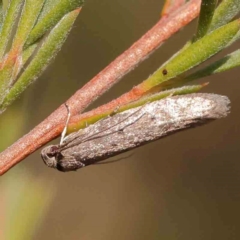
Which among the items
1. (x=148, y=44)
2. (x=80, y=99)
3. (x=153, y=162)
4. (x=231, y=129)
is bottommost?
(x=80, y=99)

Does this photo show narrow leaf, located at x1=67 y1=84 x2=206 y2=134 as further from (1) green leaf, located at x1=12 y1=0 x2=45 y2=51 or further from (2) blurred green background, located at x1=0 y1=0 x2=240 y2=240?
(2) blurred green background, located at x1=0 y1=0 x2=240 y2=240

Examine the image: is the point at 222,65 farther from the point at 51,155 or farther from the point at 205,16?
the point at 51,155

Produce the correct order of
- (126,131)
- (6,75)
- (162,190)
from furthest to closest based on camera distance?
(162,190)
(126,131)
(6,75)

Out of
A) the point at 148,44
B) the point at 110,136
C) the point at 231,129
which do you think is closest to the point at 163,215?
the point at 231,129

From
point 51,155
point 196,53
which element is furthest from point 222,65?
point 51,155

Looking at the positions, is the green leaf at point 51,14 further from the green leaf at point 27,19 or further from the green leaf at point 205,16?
the green leaf at point 205,16

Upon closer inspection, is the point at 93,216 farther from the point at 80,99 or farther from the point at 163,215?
the point at 80,99

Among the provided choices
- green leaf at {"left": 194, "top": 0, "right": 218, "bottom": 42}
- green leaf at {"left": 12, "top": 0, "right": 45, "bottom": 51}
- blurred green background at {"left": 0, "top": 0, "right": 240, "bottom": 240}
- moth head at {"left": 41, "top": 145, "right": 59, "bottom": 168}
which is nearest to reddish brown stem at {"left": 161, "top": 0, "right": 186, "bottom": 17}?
green leaf at {"left": 194, "top": 0, "right": 218, "bottom": 42}
